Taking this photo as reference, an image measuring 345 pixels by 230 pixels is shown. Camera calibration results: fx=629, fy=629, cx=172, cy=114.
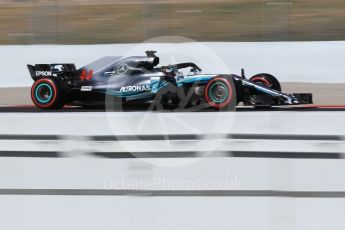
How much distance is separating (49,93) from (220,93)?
110 inches

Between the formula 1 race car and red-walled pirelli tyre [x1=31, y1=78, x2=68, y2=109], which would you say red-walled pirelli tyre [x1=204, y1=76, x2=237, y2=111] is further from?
red-walled pirelli tyre [x1=31, y1=78, x2=68, y2=109]

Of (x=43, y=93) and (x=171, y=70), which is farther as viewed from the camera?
(x=43, y=93)

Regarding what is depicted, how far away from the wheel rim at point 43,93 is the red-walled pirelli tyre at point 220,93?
8.50ft

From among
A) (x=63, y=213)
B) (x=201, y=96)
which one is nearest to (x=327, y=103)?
(x=201, y=96)

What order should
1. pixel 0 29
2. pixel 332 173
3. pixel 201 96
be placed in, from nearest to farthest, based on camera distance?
pixel 332 173, pixel 201 96, pixel 0 29

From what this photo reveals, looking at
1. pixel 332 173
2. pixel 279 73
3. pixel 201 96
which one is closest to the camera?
pixel 332 173

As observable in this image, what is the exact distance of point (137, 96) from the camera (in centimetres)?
973

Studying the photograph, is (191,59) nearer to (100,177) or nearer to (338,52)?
(338,52)

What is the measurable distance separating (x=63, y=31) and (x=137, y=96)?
4860 millimetres

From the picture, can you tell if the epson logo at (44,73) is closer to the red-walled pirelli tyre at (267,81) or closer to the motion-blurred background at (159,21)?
the motion-blurred background at (159,21)

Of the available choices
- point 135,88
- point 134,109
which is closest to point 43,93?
point 134,109

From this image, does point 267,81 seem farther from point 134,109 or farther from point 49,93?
point 49,93

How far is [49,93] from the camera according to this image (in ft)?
33.2

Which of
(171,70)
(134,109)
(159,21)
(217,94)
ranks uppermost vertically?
(159,21)
